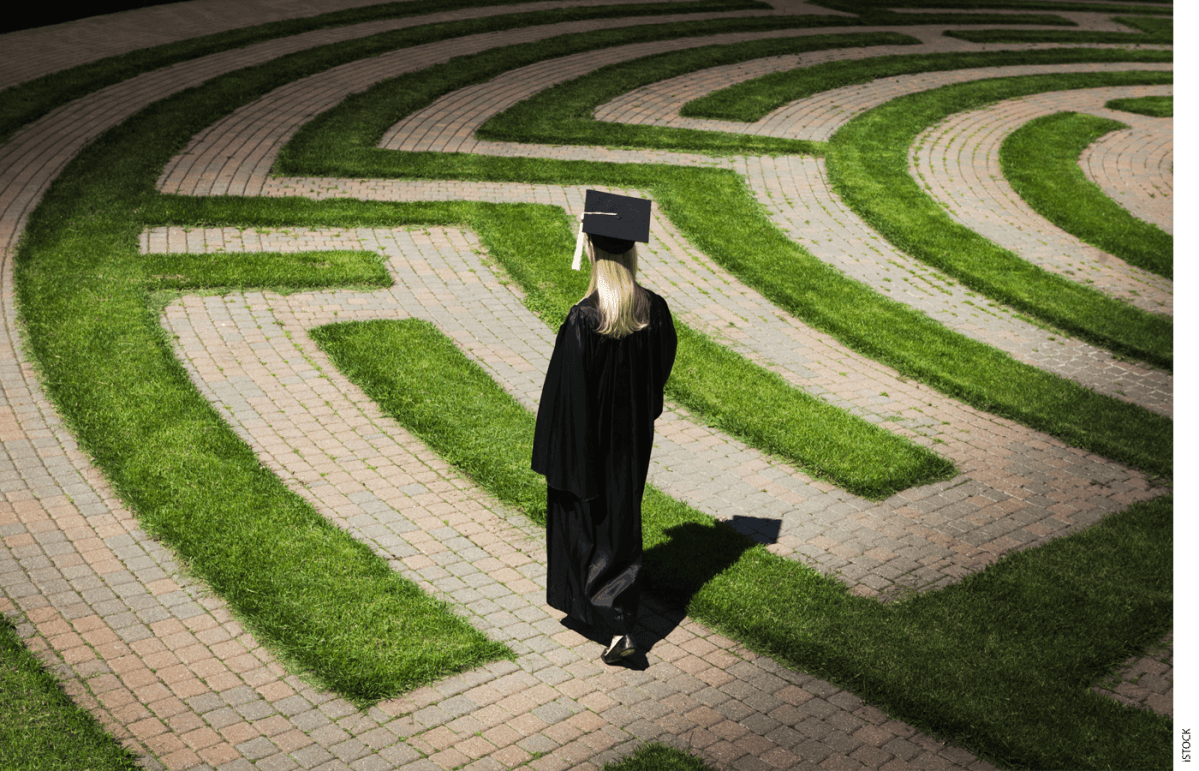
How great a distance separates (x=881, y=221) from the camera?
12508mm

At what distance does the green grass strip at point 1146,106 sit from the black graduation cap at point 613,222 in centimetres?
1709

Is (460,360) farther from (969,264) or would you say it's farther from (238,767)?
(969,264)

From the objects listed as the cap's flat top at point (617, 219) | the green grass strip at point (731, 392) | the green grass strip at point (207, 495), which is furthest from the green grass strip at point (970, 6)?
the cap's flat top at point (617, 219)

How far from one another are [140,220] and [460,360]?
4.63 meters

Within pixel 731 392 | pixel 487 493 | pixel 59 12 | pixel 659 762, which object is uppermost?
pixel 59 12

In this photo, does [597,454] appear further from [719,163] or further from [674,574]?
[719,163]

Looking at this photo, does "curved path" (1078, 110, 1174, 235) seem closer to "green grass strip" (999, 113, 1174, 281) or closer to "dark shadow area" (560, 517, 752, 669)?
"green grass strip" (999, 113, 1174, 281)

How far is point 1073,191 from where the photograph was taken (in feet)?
46.0

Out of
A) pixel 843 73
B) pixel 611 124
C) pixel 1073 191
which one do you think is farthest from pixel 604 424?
pixel 843 73

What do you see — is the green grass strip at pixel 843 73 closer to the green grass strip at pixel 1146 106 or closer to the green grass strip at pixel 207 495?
the green grass strip at pixel 1146 106

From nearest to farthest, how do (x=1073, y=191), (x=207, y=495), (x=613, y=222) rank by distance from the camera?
(x=613, y=222) < (x=207, y=495) < (x=1073, y=191)

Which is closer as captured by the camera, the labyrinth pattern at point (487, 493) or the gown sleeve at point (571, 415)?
the labyrinth pattern at point (487, 493)

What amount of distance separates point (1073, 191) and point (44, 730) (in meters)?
13.7

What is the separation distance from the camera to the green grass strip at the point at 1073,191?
39.8 ft
